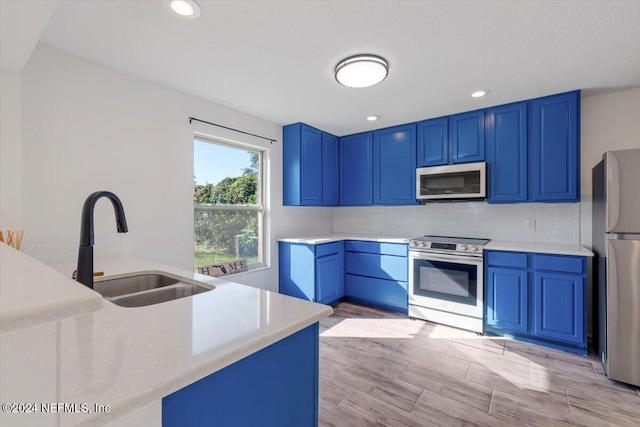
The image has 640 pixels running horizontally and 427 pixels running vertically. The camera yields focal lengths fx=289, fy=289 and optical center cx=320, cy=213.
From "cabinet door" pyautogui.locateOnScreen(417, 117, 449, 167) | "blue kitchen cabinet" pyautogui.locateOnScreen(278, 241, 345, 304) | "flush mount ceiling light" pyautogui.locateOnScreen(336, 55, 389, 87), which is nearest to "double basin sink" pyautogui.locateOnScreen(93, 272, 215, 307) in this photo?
"flush mount ceiling light" pyautogui.locateOnScreen(336, 55, 389, 87)

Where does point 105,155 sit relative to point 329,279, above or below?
above

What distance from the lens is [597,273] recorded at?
2.50 m

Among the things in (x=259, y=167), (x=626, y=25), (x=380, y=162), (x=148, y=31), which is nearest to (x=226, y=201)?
(x=259, y=167)

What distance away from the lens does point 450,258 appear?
302cm

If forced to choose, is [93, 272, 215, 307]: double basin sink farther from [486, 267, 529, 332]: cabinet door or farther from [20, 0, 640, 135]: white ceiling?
[486, 267, 529, 332]: cabinet door

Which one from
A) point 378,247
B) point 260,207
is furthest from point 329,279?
point 260,207

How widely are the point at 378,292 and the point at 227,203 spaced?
2.10 m

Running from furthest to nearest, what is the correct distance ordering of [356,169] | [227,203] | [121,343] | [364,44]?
[356,169], [227,203], [364,44], [121,343]

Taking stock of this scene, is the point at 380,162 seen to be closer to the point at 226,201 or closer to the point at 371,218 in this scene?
the point at 371,218

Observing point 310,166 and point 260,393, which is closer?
point 260,393

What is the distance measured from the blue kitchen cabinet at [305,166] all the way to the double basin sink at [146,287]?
2.15m

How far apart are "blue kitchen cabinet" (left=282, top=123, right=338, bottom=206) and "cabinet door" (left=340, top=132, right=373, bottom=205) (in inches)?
10.7

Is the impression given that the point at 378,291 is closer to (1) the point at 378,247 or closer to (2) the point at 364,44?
(1) the point at 378,247

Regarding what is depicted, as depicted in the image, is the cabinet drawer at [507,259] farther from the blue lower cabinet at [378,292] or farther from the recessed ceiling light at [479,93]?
the recessed ceiling light at [479,93]
